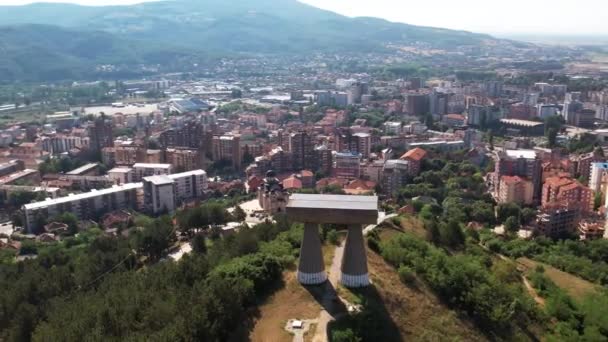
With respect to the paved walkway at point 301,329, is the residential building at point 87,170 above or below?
below

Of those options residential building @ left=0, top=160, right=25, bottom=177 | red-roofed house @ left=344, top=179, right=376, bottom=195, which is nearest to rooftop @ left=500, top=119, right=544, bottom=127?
red-roofed house @ left=344, top=179, right=376, bottom=195

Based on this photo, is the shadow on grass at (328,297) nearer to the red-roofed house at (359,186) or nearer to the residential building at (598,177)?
the red-roofed house at (359,186)

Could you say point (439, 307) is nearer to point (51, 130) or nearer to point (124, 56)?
point (51, 130)

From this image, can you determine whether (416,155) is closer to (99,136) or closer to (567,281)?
(567,281)

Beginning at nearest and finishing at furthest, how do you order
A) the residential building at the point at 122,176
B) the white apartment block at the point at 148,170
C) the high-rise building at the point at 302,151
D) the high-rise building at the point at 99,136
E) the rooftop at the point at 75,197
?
the rooftop at the point at 75,197, the white apartment block at the point at 148,170, the residential building at the point at 122,176, the high-rise building at the point at 302,151, the high-rise building at the point at 99,136

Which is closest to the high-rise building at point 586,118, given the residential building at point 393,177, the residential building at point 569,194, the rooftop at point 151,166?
the residential building at point 569,194

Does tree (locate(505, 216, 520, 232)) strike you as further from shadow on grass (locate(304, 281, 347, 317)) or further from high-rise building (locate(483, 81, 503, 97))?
high-rise building (locate(483, 81, 503, 97))

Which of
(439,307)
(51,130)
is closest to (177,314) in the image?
(439,307)
